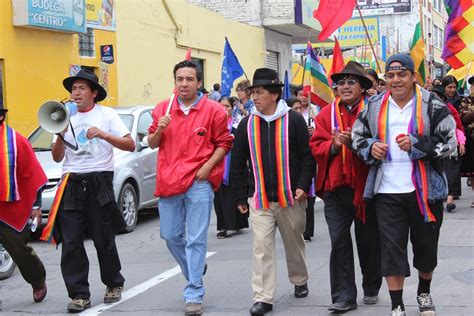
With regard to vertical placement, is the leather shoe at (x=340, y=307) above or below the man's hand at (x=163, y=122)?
below

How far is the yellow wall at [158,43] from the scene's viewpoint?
20016 millimetres

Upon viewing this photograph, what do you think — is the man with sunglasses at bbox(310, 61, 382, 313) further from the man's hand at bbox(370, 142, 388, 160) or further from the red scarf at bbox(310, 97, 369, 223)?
the man's hand at bbox(370, 142, 388, 160)

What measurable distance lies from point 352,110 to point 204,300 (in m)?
2.05

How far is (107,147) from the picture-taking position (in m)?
6.78

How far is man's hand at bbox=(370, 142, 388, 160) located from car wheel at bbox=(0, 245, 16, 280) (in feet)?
13.8

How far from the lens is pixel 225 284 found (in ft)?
24.6

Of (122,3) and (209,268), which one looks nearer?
(209,268)

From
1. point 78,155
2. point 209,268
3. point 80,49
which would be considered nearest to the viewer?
point 78,155

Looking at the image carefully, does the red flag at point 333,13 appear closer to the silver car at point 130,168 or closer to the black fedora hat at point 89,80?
the silver car at point 130,168

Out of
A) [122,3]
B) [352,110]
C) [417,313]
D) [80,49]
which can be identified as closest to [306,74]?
[352,110]

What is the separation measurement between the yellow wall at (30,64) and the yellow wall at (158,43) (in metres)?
2.19

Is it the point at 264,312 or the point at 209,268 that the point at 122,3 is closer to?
the point at 209,268

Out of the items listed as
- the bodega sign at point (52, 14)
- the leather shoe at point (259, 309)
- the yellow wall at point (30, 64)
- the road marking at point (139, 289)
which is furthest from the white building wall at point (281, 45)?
the leather shoe at point (259, 309)

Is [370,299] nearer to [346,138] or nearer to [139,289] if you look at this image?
[346,138]
